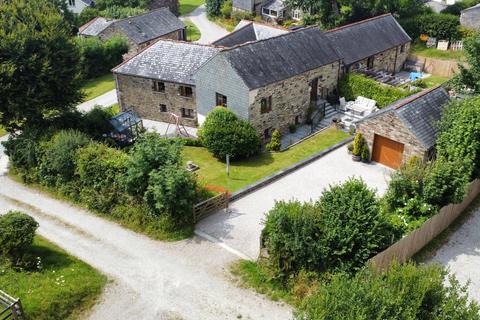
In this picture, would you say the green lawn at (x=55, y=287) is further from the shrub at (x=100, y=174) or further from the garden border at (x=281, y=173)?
the garden border at (x=281, y=173)

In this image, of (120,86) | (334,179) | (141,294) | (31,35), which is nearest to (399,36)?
(334,179)

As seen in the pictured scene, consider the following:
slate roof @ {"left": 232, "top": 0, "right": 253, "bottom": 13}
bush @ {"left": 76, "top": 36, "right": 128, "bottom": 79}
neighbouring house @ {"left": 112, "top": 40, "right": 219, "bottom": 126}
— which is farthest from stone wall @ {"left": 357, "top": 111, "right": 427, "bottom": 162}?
slate roof @ {"left": 232, "top": 0, "right": 253, "bottom": 13}

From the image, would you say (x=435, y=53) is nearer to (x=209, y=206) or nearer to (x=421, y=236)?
(x=421, y=236)

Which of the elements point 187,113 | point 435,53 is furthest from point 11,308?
point 435,53

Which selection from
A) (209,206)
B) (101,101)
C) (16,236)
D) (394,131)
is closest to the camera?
(16,236)

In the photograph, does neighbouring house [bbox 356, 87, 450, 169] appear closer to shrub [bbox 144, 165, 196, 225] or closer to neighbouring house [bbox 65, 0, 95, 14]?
shrub [bbox 144, 165, 196, 225]

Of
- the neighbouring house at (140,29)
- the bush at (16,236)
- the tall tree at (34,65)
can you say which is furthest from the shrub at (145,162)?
the neighbouring house at (140,29)
